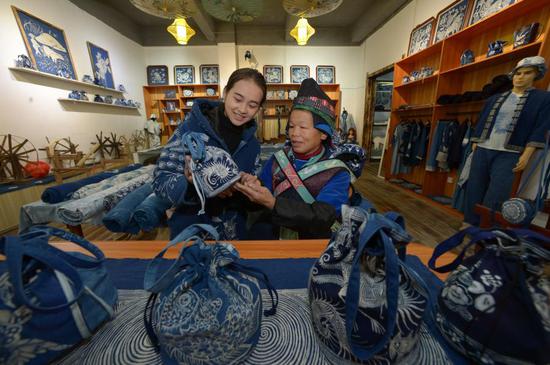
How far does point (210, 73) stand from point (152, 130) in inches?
98.9

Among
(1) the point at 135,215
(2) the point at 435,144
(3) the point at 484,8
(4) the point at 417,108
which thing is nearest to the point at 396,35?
(4) the point at 417,108

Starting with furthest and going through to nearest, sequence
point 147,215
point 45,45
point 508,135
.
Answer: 1. point 45,45
2. point 508,135
3. point 147,215

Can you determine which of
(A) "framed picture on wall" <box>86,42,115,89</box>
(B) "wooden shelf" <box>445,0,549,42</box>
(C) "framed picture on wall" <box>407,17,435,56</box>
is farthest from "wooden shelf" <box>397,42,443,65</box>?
(A) "framed picture on wall" <box>86,42,115,89</box>

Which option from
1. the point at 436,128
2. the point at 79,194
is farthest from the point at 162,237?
the point at 436,128

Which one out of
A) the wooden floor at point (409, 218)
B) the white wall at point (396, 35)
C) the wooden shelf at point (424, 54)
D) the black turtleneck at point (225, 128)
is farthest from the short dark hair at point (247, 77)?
the white wall at point (396, 35)

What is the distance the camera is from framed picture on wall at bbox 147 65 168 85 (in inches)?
268

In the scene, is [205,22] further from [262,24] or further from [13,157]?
[13,157]

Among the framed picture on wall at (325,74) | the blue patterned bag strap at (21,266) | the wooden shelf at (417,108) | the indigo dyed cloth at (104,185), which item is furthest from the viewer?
the framed picture on wall at (325,74)

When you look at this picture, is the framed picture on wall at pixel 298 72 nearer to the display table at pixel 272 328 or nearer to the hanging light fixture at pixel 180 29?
the hanging light fixture at pixel 180 29

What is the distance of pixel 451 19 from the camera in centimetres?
329

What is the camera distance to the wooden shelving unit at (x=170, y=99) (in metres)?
6.74

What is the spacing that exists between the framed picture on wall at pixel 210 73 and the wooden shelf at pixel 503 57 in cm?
587

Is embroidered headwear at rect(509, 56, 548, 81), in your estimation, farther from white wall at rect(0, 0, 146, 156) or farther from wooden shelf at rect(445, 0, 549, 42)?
white wall at rect(0, 0, 146, 156)

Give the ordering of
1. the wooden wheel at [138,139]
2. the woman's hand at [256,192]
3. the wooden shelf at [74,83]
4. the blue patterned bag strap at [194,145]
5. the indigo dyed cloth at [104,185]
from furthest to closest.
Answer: the wooden wheel at [138,139] < the wooden shelf at [74,83] < the indigo dyed cloth at [104,185] < the woman's hand at [256,192] < the blue patterned bag strap at [194,145]
